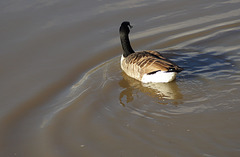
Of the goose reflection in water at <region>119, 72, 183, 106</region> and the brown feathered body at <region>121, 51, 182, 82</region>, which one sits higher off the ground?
the brown feathered body at <region>121, 51, 182, 82</region>

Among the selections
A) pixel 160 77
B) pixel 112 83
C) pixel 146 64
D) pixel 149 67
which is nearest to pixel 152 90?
pixel 160 77

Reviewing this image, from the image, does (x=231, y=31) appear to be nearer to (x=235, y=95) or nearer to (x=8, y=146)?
(x=235, y=95)

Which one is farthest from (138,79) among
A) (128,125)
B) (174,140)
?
(174,140)

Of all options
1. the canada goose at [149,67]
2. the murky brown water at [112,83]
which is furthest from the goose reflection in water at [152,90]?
the canada goose at [149,67]

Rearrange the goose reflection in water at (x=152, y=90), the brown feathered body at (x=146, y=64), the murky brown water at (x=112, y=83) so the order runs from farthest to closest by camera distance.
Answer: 1. the brown feathered body at (x=146, y=64)
2. the goose reflection in water at (x=152, y=90)
3. the murky brown water at (x=112, y=83)

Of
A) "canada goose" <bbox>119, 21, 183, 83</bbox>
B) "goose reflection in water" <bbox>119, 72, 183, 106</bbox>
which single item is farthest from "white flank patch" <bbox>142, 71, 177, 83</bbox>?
"goose reflection in water" <bbox>119, 72, 183, 106</bbox>

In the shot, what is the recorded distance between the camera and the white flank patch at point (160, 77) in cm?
712

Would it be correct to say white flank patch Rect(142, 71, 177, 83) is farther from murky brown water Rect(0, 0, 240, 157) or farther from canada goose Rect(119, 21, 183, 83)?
murky brown water Rect(0, 0, 240, 157)

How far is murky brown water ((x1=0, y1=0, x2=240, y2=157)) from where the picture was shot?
5492mm

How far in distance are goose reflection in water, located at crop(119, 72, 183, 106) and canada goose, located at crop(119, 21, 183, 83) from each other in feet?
0.40

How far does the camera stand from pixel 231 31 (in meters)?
9.29

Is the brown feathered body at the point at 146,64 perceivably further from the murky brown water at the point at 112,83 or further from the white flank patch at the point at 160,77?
the murky brown water at the point at 112,83

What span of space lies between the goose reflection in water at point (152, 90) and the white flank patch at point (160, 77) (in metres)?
0.11

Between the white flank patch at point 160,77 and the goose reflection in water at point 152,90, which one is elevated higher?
the white flank patch at point 160,77
